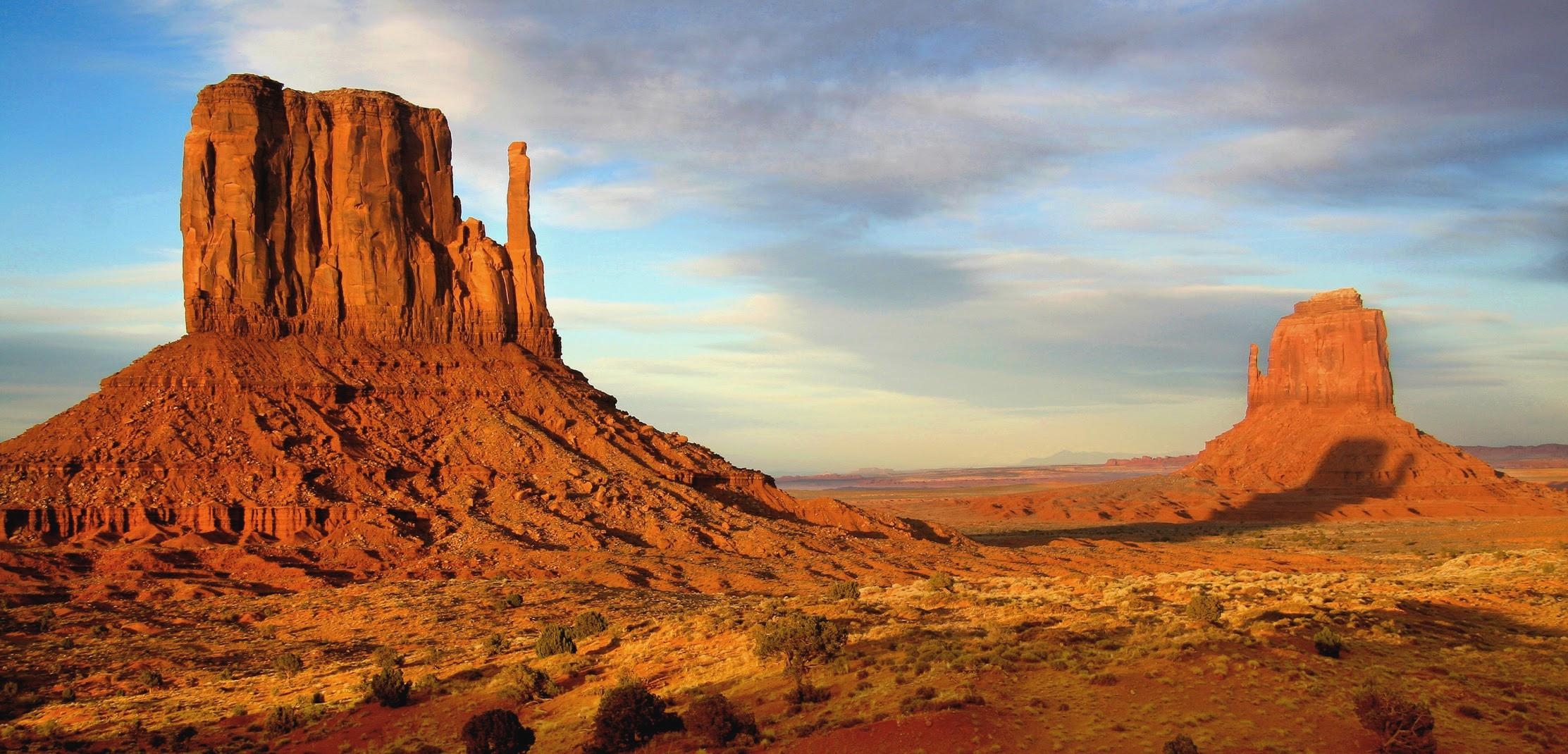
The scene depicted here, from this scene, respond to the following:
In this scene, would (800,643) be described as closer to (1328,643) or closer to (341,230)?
(1328,643)

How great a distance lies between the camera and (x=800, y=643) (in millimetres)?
22031

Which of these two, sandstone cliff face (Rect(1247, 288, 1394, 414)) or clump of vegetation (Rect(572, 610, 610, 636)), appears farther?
sandstone cliff face (Rect(1247, 288, 1394, 414))

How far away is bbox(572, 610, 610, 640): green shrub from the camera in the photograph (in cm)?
2836

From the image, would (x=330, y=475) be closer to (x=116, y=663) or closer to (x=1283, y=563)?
(x=116, y=663)

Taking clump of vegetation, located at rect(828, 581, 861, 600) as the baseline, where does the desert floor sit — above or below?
below

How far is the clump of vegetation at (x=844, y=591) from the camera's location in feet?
109

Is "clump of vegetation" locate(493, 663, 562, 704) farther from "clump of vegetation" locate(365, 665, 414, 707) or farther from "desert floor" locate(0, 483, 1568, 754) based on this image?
"clump of vegetation" locate(365, 665, 414, 707)

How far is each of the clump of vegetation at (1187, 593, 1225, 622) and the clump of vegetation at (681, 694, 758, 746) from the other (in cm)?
1038

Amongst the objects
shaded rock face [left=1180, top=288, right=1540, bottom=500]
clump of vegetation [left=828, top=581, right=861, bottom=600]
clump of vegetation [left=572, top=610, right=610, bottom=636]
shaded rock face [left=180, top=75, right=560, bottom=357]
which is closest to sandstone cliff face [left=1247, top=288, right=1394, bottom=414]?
shaded rock face [left=1180, top=288, right=1540, bottom=500]

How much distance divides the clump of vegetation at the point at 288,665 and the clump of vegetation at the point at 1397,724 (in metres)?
22.5

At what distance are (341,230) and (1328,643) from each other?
148ft

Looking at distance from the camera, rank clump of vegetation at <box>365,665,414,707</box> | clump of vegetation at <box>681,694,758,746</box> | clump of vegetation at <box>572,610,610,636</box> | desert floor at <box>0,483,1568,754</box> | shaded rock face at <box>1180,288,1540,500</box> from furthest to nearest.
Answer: shaded rock face at <box>1180,288,1540,500</box> → clump of vegetation at <box>572,610,610,636</box> → clump of vegetation at <box>365,665,414,707</box> → clump of vegetation at <box>681,694,758,746</box> → desert floor at <box>0,483,1568,754</box>

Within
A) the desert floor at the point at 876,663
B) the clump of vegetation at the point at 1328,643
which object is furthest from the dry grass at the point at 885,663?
the clump of vegetation at the point at 1328,643

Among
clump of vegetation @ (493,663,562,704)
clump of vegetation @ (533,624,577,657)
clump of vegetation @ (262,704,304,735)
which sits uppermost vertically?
clump of vegetation @ (533,624,577,657)
